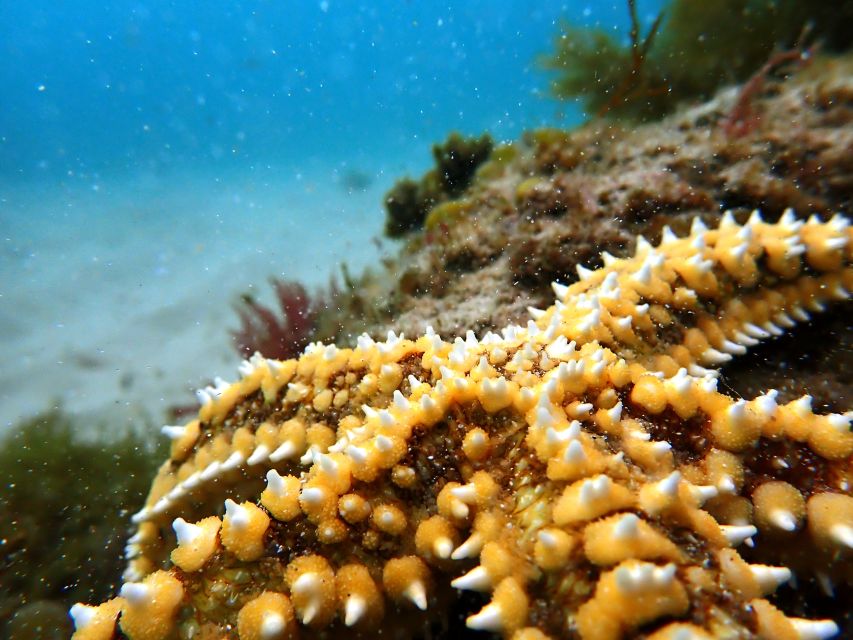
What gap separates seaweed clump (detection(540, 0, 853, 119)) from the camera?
6.38 m

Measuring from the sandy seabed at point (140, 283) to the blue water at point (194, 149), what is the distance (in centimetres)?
6

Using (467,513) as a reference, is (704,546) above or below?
below

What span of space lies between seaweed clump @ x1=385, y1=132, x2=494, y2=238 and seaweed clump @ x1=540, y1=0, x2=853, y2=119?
1766mm

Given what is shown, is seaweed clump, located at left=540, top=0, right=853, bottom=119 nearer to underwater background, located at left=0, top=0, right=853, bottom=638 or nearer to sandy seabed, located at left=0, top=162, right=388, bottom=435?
underwater background, located at left=0, top=0, right=853, bottom=638

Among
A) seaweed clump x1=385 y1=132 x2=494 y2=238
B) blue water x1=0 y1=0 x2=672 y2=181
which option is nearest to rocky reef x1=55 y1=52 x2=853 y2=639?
seaweed clump x1=385 y1=132 x2=494 y2=238

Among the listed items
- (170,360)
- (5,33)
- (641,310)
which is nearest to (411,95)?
(170,360)

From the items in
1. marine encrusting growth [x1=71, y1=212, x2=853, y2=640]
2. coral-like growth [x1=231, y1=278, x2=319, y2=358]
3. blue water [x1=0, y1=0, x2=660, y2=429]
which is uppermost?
blue water [x1=0, y1=0, x2=660, y2=429]

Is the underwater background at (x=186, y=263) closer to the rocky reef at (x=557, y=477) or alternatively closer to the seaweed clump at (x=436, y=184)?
the seaweed clump at (x=436, y=184)

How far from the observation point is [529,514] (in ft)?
4.96

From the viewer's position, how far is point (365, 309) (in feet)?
15.0

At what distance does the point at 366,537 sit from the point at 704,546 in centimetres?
105

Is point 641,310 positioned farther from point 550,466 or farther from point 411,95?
point 411,95

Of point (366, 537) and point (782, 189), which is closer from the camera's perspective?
point (366, 537)

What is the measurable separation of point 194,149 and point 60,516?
179 feet
